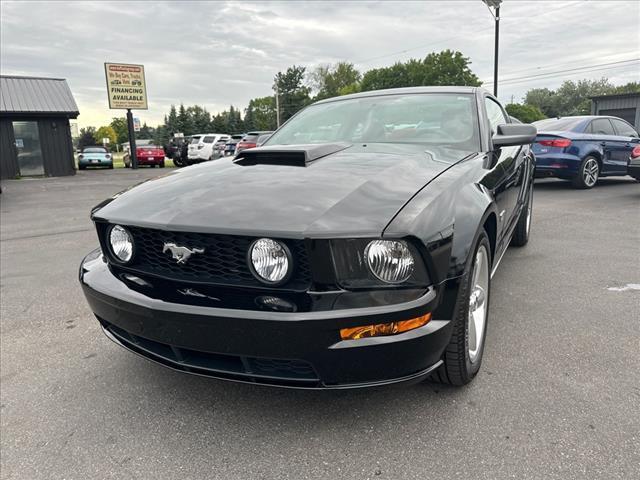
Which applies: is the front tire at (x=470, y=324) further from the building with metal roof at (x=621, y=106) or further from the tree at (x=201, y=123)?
the tree at (x=201, y=123)

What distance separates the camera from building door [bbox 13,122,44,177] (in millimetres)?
17922

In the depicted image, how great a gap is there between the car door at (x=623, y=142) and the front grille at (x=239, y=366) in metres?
9.74

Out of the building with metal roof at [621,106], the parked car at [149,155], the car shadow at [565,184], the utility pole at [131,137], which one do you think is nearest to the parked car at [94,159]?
the parked car at [149,155]

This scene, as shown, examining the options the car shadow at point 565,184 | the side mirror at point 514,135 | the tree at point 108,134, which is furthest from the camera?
the tree at point 108,134

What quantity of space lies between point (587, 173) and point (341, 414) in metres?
8.85

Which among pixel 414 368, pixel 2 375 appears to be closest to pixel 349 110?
pixel 414 368

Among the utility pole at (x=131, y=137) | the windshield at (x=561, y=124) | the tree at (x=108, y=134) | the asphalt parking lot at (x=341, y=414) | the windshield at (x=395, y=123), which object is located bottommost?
the asphalt parking lot at (x=341, y=414)

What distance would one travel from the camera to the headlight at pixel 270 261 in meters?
1.64

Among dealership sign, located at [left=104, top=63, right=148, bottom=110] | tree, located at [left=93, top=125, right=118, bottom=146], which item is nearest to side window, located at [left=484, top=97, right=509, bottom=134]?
dealership sign, located at [left=104, top=63, right=148, bottom=110]

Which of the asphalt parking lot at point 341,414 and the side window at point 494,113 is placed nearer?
the asphalt parking lot at point 341,414

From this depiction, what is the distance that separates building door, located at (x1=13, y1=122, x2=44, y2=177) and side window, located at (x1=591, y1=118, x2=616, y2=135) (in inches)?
754

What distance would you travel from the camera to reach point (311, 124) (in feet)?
11.1

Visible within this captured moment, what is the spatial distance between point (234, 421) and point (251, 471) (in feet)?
1.09

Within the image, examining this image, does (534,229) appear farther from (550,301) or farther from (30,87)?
(30,87)
